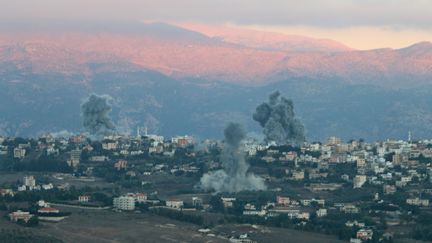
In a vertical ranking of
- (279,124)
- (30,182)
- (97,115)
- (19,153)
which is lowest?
(30,182)

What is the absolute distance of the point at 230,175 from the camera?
154000 mm

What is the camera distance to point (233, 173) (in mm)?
153875

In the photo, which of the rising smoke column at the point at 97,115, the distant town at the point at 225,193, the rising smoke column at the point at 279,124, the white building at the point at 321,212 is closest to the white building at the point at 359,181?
the distant town at the point at 225,193

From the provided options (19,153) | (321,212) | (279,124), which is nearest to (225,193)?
(321,212)

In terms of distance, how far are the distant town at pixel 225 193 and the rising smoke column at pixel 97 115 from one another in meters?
3.78

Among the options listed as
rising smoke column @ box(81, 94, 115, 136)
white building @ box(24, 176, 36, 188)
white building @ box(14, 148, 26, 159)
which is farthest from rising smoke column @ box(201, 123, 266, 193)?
rising smoke column @ box(81, 94, 115, 136)

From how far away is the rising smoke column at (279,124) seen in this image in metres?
182

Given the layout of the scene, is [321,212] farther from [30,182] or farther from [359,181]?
[30,182]

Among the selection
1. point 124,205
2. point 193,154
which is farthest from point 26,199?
point 193,154

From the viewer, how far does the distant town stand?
4919 inches

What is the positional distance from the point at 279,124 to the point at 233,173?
29558 millimetres

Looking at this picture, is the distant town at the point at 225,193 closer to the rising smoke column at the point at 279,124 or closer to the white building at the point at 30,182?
the white building at the point at 30,182

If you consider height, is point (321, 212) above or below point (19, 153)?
below

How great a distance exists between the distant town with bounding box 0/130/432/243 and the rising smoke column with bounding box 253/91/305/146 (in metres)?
1.45
